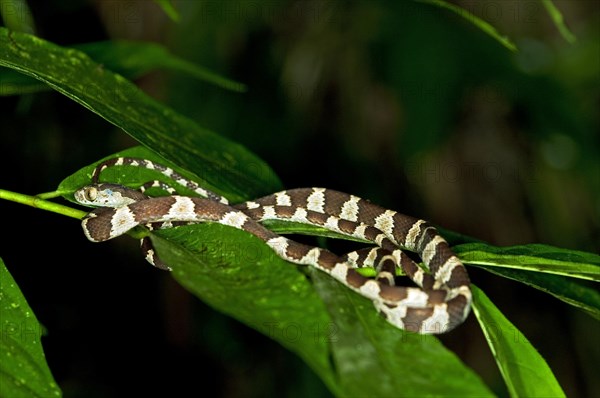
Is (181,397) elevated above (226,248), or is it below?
below

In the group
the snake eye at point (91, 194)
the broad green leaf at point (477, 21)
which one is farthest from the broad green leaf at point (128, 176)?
the broad green leaf at point (477, 21)

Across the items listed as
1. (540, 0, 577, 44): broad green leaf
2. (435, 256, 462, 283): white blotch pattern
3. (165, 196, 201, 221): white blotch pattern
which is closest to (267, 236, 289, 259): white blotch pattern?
(165, 196, 201, 221): white blotch pattern

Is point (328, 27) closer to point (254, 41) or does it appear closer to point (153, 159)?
point (254, 41)

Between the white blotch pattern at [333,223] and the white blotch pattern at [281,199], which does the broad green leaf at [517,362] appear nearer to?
the white blotch pattern at [333,223]

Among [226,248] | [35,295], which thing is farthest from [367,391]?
[35,295]

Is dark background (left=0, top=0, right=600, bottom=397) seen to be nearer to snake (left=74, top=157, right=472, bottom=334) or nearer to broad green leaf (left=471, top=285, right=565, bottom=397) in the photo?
snake (left=74, top=157, right=472, bottom=334)

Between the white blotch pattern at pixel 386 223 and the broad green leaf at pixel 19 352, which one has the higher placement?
the white blotch pattern at pixel 386 223
